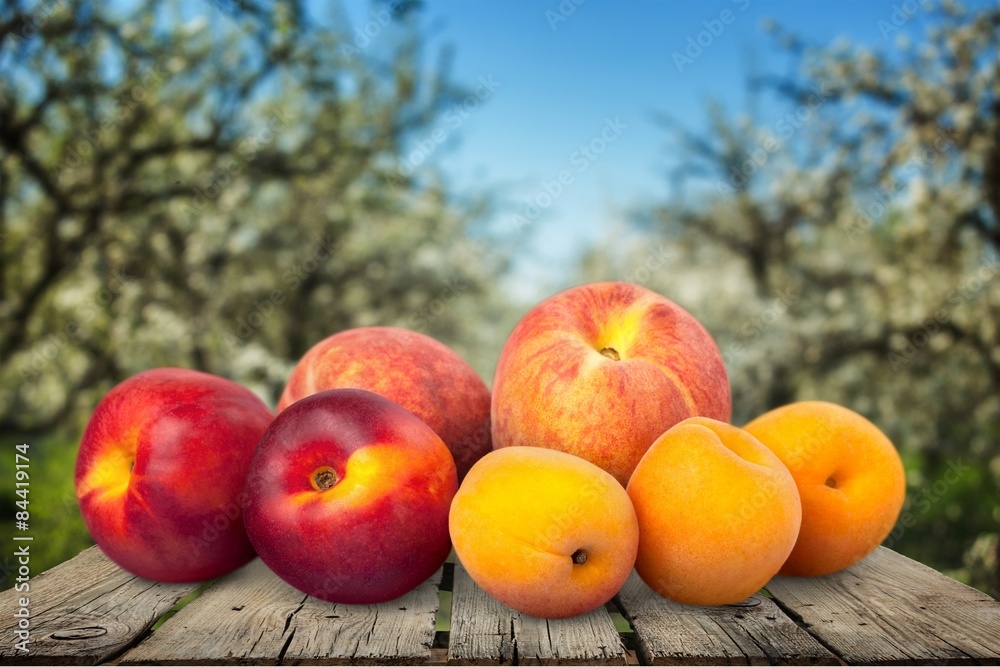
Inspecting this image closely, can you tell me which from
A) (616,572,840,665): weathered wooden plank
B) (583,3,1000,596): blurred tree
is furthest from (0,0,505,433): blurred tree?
(616,572,840,665): weathered wooden plank

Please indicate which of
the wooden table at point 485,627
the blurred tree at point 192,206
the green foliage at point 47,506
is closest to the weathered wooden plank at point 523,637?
the wooden table at point 485,627

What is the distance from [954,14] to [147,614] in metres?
7.07

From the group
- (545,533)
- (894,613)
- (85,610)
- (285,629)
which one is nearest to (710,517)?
(545,533)

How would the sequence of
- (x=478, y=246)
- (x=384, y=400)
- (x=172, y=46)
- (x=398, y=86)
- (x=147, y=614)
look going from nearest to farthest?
(x=147, y=614), (x=384, y=400), (x=172, y=46), (x=398, y=86), (x=478, y=246)

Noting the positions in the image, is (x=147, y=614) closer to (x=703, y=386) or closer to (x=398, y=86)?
(x=703, y=386)

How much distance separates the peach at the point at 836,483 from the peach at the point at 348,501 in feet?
2.96

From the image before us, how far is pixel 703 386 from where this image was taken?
2.14 m

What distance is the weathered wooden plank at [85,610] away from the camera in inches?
58.7

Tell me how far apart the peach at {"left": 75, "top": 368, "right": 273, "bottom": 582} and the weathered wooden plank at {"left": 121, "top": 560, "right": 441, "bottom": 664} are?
0.42ft

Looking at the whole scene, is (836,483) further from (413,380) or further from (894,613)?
(413,380)

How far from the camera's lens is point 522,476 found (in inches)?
64.7

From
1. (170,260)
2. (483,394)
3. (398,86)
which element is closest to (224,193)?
(170,260)

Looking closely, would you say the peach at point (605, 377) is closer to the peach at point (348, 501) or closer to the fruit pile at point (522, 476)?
the fruit pile at point (522, 476)

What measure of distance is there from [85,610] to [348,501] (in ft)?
2.13
